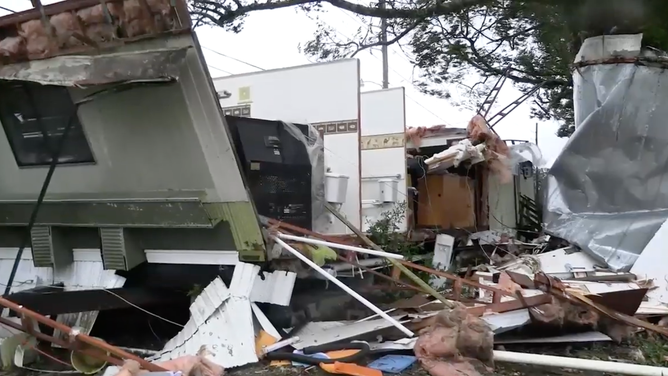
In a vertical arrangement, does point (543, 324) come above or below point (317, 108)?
below

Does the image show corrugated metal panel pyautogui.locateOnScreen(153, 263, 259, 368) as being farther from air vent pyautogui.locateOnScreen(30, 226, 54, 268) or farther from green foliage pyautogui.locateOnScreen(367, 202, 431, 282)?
green foliage pyautogui.locateOnScreen(367, 202, 431, 282)

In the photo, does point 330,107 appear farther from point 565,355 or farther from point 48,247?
point 565,355

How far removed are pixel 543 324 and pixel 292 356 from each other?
1.89 meters

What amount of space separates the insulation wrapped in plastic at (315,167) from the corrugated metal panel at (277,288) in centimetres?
128

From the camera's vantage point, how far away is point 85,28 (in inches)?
166

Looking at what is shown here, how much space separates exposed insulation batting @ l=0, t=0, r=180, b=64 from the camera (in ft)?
13.3

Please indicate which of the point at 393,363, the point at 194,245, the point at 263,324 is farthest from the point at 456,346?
the point at 194,245

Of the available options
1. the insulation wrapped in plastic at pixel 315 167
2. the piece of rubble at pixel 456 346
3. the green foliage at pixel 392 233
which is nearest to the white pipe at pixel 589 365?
the piece of rubble at pixel 456 346

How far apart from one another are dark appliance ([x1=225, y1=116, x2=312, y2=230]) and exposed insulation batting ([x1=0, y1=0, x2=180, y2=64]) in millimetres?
1263

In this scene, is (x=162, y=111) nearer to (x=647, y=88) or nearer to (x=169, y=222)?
(x=169, y=222)

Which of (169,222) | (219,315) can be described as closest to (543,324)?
(219,315)

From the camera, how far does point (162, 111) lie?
438 cm

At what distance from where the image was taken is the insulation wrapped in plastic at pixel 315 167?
6133mm

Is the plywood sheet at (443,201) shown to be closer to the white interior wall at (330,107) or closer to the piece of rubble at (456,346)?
the white interior wall at (330,107)
